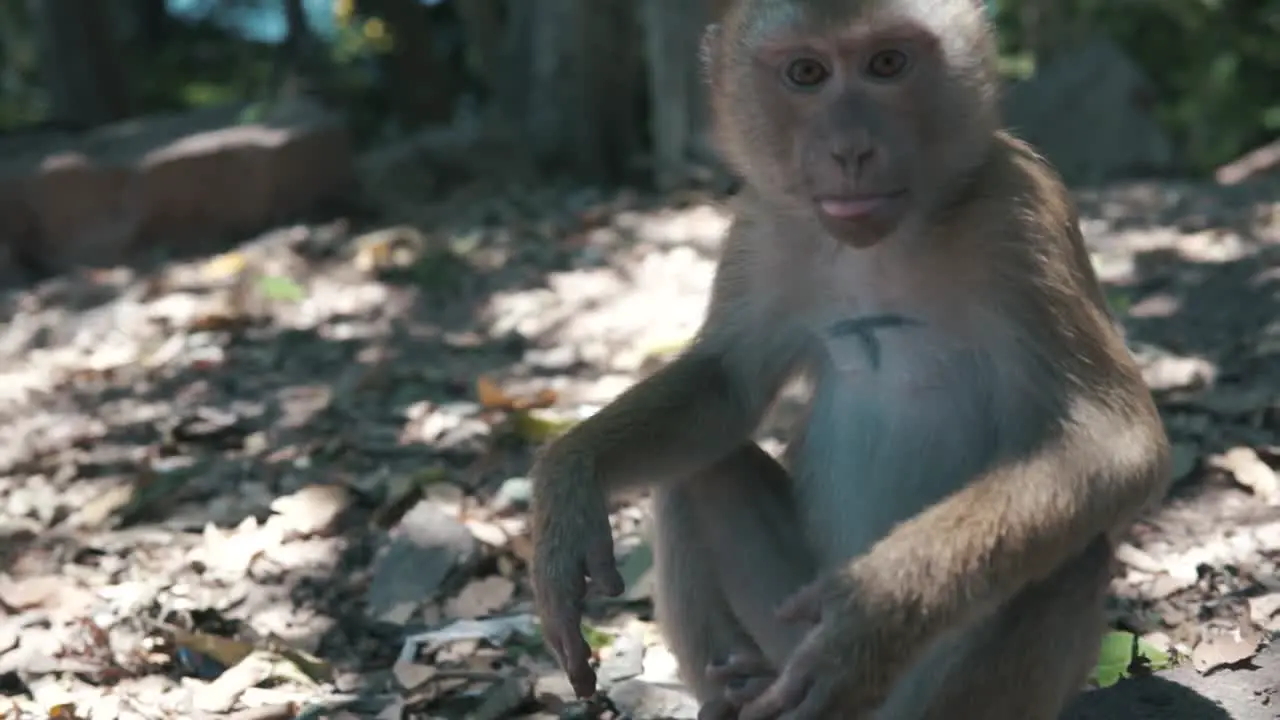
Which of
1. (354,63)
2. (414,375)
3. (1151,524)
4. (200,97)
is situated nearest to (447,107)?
(354,63)

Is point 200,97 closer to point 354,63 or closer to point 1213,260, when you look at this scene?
point 354,63

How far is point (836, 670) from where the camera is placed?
2746 mm

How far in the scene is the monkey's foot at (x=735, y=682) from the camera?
10.4 feet

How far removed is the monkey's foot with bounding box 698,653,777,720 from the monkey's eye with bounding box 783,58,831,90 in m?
1.30

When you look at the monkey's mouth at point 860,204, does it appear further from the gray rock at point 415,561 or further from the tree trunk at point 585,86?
the tree trunk at point 585,86

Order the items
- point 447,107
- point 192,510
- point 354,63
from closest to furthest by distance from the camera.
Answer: point 192,510 < point 447,107 < point 354,63

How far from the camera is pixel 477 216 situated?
10.1 metres

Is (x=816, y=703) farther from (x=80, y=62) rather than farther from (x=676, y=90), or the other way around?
(x=80, y=62)

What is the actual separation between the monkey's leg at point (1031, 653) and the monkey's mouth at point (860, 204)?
83 centimetres

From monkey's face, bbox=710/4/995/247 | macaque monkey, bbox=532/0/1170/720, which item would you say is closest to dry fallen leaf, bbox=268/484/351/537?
macaque monkey, bbox=532/0/1170/720

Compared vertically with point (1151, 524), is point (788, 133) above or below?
above

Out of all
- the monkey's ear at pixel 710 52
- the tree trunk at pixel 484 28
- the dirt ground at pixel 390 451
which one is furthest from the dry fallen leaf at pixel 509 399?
the tree trunk at pixel 484 28

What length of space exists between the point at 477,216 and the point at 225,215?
5.48 feet

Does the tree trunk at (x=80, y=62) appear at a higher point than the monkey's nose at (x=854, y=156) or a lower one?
lower
